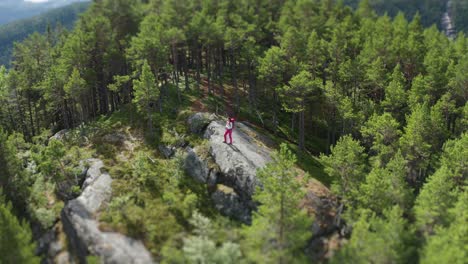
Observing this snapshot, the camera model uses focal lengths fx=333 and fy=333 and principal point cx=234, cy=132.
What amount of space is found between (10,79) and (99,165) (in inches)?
1174

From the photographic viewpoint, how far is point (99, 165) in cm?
4353

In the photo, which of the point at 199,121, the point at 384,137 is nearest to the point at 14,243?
the point at 199,121

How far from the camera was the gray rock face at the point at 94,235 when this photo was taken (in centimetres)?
3050

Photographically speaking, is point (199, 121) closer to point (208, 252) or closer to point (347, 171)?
point (347, 171)

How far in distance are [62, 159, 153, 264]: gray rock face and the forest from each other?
938mm

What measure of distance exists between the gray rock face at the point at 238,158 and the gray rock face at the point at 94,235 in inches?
506

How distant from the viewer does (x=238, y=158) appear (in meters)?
41.2

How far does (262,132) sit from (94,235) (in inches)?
1183

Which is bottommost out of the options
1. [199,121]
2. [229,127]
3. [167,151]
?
[167,151]

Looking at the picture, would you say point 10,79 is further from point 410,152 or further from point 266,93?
point 410,152

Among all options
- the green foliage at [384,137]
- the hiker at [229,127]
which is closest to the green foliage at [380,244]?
the green foliage at [384,137]

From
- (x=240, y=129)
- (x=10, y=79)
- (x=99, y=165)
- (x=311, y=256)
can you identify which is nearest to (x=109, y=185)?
(x=99, y=165)

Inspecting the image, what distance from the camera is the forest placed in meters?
30.3

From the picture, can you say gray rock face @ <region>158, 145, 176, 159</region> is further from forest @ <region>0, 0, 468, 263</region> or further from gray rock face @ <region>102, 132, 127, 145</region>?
gray rock face @ <region>102, 132, 127, 145</region>
